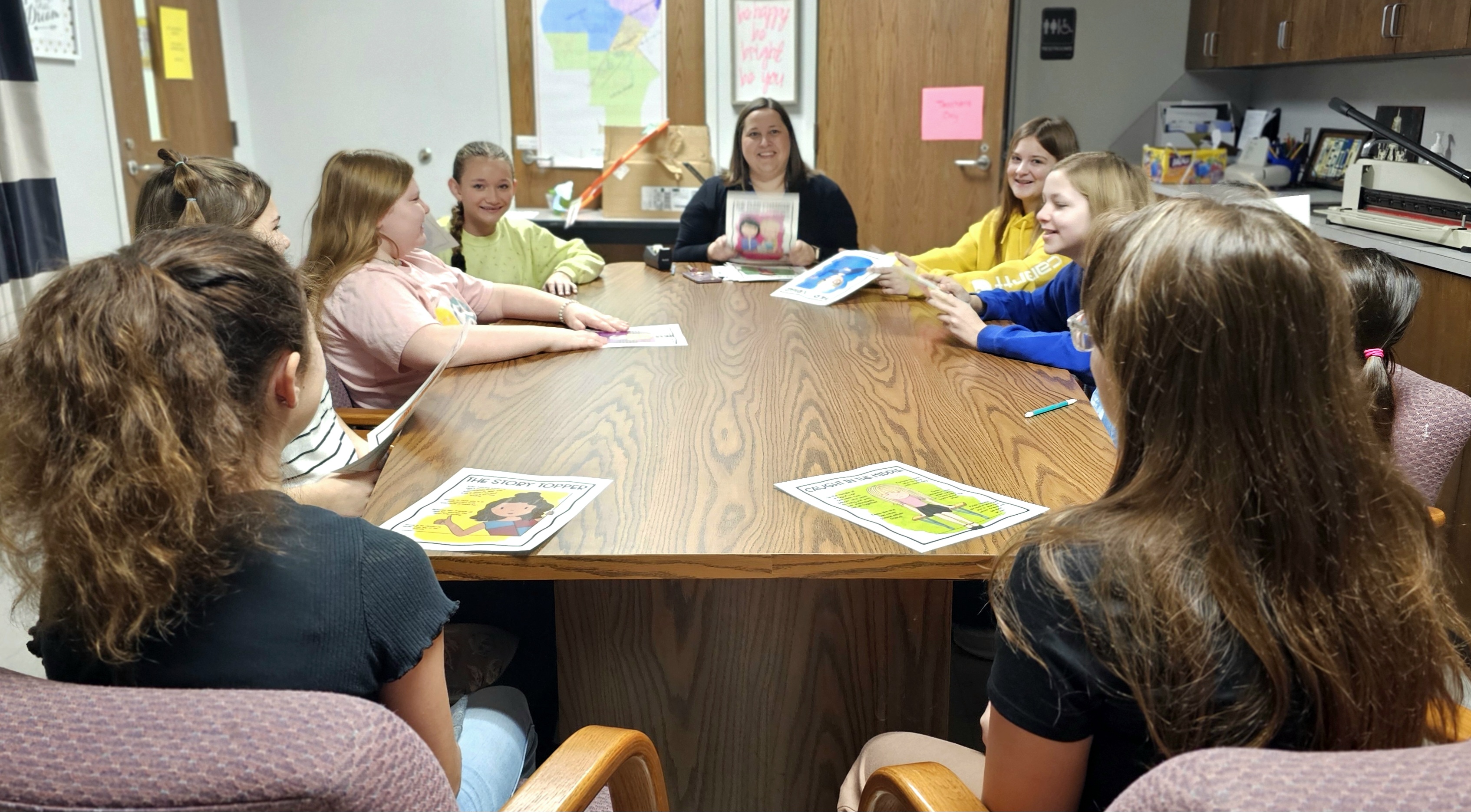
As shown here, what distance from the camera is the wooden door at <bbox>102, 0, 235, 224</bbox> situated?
3.76m

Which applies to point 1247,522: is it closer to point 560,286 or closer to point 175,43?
point 560,286

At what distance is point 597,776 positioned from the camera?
100 cm

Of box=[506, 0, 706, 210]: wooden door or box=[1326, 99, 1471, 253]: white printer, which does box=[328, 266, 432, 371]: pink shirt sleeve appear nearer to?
box=[1326, 99, 1471, 253]: white printer

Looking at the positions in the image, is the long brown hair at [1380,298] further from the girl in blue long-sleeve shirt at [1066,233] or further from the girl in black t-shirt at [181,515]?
the girl in black t-shirt at [181,515]

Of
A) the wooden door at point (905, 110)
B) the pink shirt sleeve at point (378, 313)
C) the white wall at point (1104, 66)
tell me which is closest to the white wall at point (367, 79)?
the wooden door at point (905, 110)

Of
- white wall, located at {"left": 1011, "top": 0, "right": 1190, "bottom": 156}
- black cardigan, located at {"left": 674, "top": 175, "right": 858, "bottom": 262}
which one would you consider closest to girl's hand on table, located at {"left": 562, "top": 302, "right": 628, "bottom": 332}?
black cardigan, located at {"left": 674, "top": 175, "right": 858, "bottom": 262}

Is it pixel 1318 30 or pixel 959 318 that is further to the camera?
pixel 1318 30

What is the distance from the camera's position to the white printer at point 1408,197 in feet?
8.93

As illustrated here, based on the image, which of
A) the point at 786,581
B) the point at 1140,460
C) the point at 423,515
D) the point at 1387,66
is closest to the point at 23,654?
the point at 423,515

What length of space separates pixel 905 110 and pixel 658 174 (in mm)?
1087

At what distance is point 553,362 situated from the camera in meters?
2.10

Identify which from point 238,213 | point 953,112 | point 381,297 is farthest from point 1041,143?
point 238,213

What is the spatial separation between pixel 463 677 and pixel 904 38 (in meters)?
3.72

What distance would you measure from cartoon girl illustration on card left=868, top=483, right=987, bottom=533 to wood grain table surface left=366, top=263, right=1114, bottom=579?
0.05 meters
